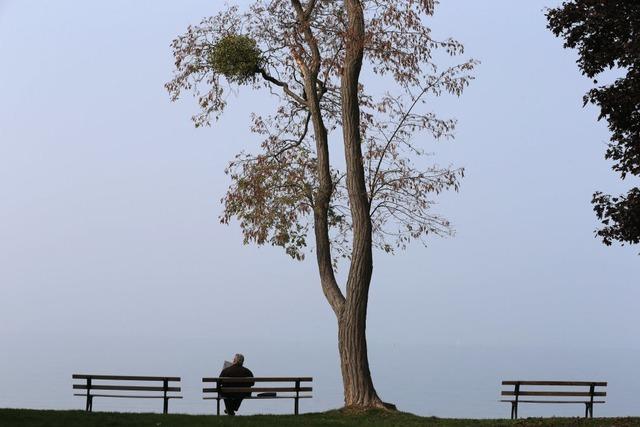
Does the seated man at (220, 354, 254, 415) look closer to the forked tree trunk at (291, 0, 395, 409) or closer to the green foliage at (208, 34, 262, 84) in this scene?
the forked tree trunk at (291, 0, 395, 409)

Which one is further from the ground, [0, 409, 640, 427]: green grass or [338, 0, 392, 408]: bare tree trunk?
[338, 0, 392, 408]: bare tree trunk

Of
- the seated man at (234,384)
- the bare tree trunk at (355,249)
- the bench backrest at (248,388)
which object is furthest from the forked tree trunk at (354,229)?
the seated man at (234,384)

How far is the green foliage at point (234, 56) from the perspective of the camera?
2314 centimetres

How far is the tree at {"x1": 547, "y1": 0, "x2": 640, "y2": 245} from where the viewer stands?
19188 mm

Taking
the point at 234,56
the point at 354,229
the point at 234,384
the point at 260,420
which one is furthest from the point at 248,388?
the point at 234,56

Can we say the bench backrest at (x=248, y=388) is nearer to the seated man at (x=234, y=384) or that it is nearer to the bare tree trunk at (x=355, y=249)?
the seated man at (x=234, y=384)

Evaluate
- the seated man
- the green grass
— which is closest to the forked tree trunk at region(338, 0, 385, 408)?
the green grass

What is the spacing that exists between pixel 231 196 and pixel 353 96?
3602 millimetres

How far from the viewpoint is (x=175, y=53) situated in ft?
78.6

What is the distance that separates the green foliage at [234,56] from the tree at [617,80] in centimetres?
684

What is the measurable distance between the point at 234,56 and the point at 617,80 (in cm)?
836

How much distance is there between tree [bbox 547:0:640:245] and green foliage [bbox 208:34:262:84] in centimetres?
684

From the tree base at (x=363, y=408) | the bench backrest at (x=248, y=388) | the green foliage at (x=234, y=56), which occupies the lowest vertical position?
the tree base at (x=363, y=408)

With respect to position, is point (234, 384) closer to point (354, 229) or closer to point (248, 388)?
point (248, 388)
